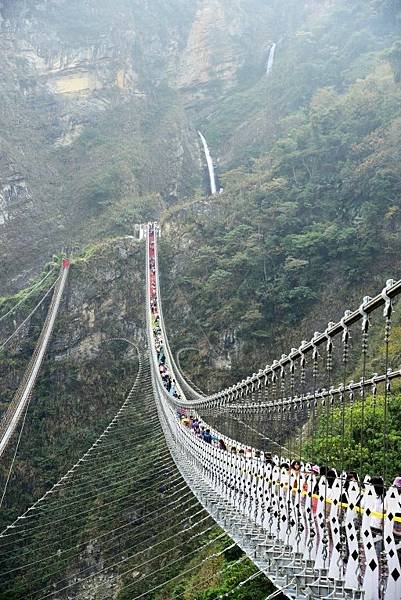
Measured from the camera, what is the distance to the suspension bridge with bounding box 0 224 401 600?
6646mm

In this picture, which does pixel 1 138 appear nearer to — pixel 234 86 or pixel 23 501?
pixel 234 86

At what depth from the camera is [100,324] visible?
125 feet

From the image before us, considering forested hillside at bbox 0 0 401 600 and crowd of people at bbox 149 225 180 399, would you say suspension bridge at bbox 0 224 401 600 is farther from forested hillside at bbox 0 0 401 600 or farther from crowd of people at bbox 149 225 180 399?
forested hillside at bbox 0 0 401 600

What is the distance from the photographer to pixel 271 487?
379 inches

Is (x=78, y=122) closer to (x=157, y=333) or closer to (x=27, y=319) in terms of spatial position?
(x=27, y=319)

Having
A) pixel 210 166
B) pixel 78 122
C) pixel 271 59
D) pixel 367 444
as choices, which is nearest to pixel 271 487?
pixel 367 444

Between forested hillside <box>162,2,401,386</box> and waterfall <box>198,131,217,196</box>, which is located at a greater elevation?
waterfall <box>198,131,217,196</box>

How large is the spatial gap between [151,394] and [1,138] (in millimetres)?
32636

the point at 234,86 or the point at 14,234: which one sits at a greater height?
the point at 234,86

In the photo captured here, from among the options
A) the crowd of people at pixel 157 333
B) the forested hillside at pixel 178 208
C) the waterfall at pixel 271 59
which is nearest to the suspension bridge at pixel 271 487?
the crowd of people at pixel 157 333

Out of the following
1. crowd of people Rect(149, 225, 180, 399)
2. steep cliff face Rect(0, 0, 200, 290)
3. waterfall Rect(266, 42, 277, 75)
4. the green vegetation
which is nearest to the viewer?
the green vegetation

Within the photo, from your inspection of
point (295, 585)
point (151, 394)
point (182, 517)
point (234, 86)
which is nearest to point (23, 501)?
point (151, 394)

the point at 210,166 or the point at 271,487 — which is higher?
the point at 210,166

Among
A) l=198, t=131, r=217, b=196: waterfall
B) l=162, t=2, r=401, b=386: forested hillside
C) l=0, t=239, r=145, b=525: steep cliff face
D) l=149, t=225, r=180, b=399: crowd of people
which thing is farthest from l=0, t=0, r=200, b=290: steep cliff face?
l=162, t=2, r=401, b=386: forested hillside
